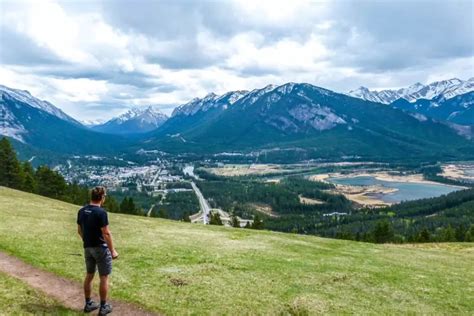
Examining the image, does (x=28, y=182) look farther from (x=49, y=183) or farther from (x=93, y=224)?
(x=93, y=224)

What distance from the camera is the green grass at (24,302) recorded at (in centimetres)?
1961

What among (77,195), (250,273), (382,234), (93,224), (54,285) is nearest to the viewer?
(93,224)

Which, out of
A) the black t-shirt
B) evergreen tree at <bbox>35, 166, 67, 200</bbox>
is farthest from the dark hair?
evergreen tree at <bbox>35, 166, 67, 200</bbox>

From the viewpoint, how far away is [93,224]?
64.0ft

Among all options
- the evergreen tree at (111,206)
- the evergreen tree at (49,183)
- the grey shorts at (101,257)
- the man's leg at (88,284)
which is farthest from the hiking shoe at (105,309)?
the evergreen tree at (49,183)

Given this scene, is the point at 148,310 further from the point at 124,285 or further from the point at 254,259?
the point at 254,259

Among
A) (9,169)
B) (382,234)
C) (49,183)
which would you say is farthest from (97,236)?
(49,183)

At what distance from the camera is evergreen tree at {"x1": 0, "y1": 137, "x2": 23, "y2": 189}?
349ft

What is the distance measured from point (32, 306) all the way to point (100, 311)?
3.23 m

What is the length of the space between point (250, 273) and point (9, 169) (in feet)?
318

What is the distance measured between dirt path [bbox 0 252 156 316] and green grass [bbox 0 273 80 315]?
544 millimetres

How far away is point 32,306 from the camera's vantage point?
20203mm

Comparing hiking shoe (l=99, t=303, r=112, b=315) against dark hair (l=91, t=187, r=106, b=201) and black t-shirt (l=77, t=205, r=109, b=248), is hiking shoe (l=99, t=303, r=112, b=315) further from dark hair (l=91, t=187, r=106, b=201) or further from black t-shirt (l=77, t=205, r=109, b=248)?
dark hair (l=91, t=187, r=106, b=201)

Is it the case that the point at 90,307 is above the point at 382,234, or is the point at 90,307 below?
above
